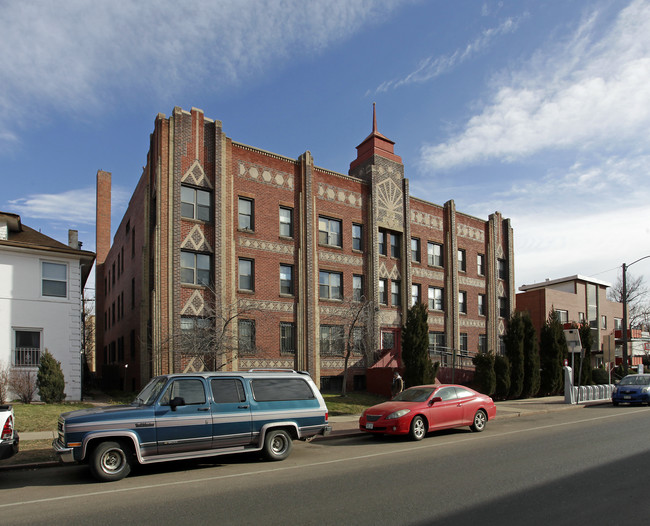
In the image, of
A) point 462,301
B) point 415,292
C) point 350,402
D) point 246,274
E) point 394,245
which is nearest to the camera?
point 350,402

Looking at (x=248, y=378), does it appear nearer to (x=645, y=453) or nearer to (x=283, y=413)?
(x=283, y=413)

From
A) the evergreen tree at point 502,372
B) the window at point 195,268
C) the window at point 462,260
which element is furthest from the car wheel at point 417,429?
the window at point 462,260

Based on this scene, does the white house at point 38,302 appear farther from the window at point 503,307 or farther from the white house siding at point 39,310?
the window at point 503,307

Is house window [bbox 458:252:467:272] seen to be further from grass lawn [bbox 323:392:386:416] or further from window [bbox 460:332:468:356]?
grass lawn [bbox 323:392:386:416]

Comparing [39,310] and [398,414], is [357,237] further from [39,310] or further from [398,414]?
[398,414]

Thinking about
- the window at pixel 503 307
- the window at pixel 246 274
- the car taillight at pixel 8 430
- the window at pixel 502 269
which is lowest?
the car taillight at pixel 8 430

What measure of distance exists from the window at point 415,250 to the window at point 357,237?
166 inches

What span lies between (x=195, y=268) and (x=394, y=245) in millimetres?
12535

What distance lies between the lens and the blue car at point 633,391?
917 inches

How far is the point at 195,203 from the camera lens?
77.3ft

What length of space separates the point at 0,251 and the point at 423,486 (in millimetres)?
18675

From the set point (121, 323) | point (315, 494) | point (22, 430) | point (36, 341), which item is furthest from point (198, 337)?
point (315, 494)

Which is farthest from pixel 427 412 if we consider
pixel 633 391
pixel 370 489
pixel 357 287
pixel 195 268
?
pixel 357 287

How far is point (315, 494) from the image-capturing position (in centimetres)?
762
